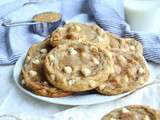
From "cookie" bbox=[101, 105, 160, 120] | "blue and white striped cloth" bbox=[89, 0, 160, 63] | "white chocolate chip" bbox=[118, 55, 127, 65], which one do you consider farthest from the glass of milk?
"cookie" bbox=[101, 105, 160, 120]

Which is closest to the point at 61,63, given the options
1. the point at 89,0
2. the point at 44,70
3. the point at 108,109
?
the point at 44,70

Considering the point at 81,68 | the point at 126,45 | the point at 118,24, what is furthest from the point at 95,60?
the point at 118,24

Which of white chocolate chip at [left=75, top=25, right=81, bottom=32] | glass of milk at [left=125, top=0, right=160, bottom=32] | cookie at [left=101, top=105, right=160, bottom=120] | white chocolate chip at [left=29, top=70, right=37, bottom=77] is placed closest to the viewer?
cookie at [left=101, top=105, right=160, bottom=120]

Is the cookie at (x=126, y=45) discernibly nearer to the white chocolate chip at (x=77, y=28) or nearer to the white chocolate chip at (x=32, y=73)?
the white chocolate chip at (x=77, y=28)

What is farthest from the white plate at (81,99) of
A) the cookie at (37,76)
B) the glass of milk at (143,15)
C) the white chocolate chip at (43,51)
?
the glass of milk at (143,15)

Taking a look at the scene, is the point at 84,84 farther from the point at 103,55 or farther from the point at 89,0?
the point at 89,0

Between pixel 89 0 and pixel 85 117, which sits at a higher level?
pixel 89 0

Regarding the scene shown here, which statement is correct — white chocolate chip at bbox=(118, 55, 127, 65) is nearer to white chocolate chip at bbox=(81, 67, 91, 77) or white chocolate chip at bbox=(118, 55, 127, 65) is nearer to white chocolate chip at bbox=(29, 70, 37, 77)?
white chocolate chip at bbox=(81, 67, 91, 77)
